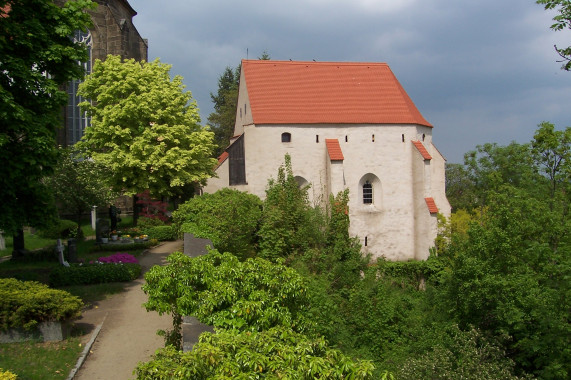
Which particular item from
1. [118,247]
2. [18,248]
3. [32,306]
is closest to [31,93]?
[32,306]

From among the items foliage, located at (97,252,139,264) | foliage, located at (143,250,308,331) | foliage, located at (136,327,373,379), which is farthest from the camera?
foliage, located at (97,252,139,264)

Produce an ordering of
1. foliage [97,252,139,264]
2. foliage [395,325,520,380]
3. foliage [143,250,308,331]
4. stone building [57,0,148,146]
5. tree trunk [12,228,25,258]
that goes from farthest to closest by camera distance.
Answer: stone building [57,0,148,146] < tree trunk [12,228,25,258] < foliage [97,252,139,264] < foliage [395,325,520,380] < foliage [143,250,308,331]

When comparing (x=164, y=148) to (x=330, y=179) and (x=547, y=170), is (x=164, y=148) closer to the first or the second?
(x=330, y=179)

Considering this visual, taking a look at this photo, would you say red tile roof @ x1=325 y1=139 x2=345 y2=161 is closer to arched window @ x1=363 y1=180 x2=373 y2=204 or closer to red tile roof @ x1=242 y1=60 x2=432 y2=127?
red tile roof @ x1=242 y1=60 x2=432 y2=127

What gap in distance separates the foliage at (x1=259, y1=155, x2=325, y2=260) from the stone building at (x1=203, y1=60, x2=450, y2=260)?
190cm

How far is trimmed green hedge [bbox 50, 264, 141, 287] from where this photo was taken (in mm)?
16250

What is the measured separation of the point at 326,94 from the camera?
30.8 m

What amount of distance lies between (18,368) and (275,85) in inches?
934

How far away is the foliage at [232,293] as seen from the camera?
8.07 metres

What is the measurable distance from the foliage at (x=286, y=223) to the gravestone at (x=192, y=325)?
211 inches

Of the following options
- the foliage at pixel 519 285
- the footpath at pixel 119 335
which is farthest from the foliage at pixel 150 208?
the foliage at pixel 519 285

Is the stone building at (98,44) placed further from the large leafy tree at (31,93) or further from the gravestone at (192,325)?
the gravestone at (192,325)

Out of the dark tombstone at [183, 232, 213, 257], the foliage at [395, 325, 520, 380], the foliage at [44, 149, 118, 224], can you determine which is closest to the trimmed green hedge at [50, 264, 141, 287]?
the dark tombstone at [183, 232, 213, 257]

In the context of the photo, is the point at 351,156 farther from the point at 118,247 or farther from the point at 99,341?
the point at 99,341
